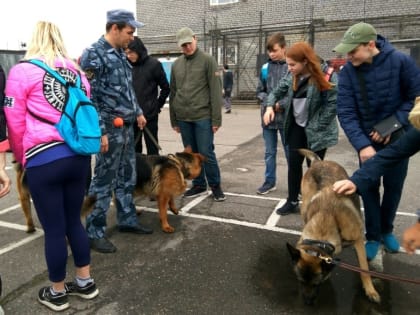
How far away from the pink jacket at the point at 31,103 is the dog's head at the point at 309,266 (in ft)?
5.82

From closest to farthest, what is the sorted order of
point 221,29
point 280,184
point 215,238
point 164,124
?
point 215,238
point 280,184
point 164,124
point 221,29

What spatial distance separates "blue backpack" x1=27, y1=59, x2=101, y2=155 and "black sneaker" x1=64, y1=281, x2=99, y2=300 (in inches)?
43.2

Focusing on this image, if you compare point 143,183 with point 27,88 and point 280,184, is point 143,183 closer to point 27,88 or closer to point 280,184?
point 27,88

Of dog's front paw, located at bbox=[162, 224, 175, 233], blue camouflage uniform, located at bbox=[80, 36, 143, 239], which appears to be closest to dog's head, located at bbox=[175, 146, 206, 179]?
dog's front paw, located at bbox=[162, 224, 175, 233]

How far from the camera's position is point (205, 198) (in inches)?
203

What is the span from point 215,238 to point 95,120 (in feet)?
6.47

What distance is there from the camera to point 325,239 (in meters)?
2.64

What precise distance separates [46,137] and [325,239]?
205cm

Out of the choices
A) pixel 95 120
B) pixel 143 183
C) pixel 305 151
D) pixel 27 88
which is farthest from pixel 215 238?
pixel 27 88

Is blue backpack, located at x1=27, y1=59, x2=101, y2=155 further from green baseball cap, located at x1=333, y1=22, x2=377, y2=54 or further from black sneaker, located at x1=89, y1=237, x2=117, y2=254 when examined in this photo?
green baseball cap, located at x1=333, y1=22, x2=377, y2=54

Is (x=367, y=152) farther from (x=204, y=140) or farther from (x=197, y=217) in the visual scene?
(x=204, y=140)

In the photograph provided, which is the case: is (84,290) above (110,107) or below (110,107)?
below

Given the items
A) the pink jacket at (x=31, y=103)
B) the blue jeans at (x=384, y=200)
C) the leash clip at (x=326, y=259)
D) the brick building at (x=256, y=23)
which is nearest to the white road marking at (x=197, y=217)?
the blue jeans at (x=384, y=200)

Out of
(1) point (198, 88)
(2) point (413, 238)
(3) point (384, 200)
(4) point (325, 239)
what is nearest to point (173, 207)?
(1) point (198, 88)
